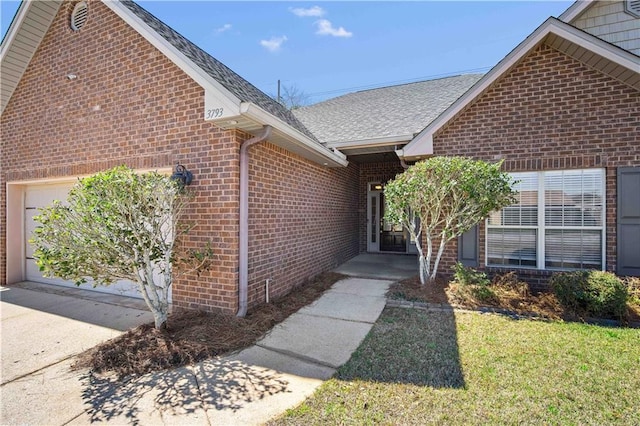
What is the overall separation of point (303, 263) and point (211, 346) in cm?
320

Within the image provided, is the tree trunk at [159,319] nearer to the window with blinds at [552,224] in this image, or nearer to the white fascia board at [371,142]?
the white fascia board at [371,142]

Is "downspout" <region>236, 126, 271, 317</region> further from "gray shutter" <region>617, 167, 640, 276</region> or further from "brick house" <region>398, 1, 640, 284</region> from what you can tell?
"gray shutter" <region>617, 167, 640, 276</region>

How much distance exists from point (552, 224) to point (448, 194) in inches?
85.4

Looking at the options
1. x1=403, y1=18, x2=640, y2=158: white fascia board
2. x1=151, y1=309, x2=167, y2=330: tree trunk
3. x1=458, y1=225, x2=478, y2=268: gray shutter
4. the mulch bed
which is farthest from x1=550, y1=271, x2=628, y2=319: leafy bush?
x1=151, y1=309, x2=167, y2=330: tree trunk

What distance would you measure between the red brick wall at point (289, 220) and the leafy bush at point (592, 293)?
4.66m

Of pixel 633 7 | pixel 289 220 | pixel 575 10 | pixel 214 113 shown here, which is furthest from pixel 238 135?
pixel 633 7

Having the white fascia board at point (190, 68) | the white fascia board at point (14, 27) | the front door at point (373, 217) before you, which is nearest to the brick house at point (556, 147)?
the white fascia board at point (190, 68)

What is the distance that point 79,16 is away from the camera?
20.1 ft

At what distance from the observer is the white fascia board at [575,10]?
750 centimetres

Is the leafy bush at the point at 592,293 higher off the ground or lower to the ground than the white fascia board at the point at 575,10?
lower

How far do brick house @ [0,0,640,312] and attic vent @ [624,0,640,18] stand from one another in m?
0.17

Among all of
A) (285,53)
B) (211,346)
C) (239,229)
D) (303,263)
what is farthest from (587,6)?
(285,53)

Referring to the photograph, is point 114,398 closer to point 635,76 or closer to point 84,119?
point 84,119

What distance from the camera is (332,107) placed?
11852 mm
